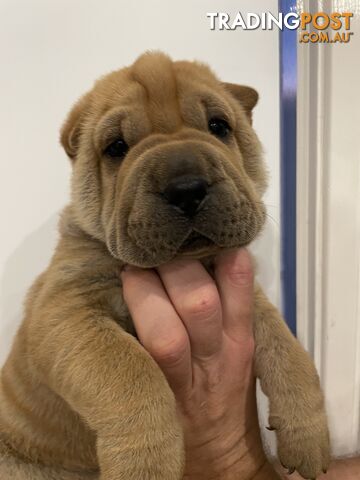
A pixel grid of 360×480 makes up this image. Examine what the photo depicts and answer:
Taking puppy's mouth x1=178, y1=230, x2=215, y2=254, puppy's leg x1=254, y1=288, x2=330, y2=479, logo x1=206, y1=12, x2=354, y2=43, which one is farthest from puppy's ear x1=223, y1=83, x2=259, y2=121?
puppy's leg x1=254, y1=288, x2=330, y2=479

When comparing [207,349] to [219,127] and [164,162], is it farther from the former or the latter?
[219,127]

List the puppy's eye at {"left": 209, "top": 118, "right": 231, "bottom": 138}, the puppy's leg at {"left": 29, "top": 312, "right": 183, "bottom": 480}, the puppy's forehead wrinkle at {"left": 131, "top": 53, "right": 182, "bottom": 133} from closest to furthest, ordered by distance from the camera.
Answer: the puppy's leg at {"left": 29, "top": 312, "right": 183, "bottom": 480}, the puppy's forehead wrinkle at {"left": 131, "top": 53, "right": 182, "bottom": 133}, the puppy's eye at {"left": 209, "top": 118, "right": 231, "bottom": 138}

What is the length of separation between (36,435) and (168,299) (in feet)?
2.34

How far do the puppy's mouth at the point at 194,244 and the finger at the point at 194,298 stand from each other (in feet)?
0.51

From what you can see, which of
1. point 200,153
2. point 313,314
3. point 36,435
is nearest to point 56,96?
point 200,153

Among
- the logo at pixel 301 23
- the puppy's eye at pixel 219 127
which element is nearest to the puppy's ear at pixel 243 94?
the puppy's eye at pixel 219 127

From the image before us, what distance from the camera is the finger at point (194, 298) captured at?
125 cm

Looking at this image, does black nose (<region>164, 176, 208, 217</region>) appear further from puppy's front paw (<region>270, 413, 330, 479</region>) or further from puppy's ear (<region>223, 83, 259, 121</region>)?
puppy's front paw (<region>270, 413, 330, 479</region>)

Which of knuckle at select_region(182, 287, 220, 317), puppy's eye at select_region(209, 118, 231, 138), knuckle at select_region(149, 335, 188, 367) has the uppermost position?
puppy's eye at select_region(209, 118, 231, 138)

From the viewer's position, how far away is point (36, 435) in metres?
1.46

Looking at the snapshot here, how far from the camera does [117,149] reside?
135 cm

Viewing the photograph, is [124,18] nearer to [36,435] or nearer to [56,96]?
→ [56,96]

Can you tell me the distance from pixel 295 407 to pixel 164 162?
2.92 feet

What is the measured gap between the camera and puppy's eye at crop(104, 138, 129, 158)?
1336mm
